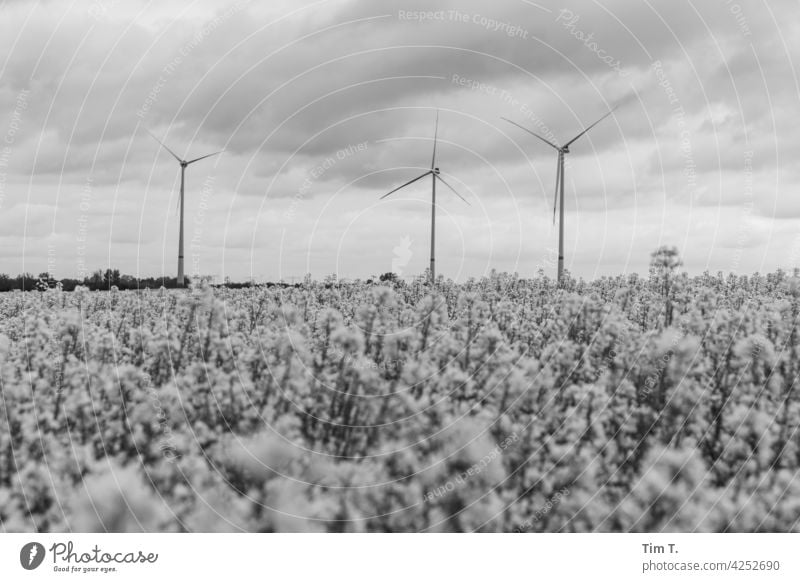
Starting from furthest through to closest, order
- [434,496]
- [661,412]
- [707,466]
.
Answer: [661,412]
[707,466]
[434,496]

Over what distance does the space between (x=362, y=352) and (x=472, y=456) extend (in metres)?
3.19

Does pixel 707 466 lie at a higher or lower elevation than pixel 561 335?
lower

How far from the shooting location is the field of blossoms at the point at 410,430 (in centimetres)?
579

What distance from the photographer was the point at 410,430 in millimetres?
6516

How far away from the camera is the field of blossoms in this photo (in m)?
5.79

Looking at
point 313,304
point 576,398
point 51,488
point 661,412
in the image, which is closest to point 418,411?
point 576,398

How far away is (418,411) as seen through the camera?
6.71 m

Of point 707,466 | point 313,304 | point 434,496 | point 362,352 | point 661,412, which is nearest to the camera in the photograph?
point 434,496

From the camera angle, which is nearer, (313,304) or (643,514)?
(643,514)
